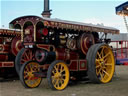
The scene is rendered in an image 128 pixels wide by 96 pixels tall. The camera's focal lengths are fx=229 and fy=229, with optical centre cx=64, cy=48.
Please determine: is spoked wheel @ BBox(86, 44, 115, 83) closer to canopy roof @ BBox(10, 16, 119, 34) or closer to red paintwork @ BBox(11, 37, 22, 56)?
canopy roof @ BBox(10, 16, 119, 34)

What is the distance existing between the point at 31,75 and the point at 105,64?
2.67 m

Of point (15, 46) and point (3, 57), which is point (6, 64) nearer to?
point (3, 57)

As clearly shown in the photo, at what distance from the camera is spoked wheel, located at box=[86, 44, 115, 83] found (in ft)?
24.6

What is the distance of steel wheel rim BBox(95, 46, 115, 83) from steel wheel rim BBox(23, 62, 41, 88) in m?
2.06

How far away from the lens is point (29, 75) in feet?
23.4

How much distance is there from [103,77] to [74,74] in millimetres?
1051

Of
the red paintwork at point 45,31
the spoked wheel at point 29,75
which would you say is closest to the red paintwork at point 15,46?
the spoked wheel at point 29,75

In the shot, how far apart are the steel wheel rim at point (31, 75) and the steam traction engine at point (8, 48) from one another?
5.77ft

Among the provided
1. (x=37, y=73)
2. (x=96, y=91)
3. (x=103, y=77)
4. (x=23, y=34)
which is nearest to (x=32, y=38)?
(x=23, y=34)

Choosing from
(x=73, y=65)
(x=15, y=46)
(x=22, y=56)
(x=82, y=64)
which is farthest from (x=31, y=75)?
(x=15, y=46)

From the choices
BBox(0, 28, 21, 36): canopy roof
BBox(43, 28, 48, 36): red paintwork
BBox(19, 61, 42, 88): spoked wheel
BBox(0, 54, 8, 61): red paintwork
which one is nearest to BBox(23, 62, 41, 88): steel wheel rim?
BBox(19, 61, 42, 88): spoked wheel

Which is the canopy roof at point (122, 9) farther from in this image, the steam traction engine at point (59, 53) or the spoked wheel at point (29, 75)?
the spoked wheel at point (29, 75)

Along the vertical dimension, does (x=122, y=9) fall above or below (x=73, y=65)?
above

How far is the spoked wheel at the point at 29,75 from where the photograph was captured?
6909 millimetres
